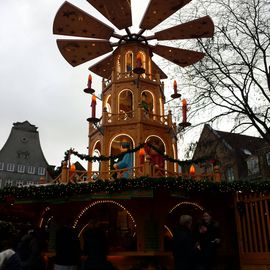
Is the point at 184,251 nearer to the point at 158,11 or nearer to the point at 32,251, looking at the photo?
the point at 32,251

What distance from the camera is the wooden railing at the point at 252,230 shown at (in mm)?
11625

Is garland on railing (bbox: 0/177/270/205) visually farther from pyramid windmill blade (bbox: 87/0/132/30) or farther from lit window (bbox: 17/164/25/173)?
lit window (bbox: 17/164/25/173)

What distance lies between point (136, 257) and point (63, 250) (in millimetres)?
5027

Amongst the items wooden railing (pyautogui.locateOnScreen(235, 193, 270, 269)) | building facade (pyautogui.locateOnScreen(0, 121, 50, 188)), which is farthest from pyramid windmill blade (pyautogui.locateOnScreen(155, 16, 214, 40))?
building facade (pyautogui.locateOnScreen(0, 121, 50, 188))

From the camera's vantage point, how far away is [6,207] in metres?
14.2

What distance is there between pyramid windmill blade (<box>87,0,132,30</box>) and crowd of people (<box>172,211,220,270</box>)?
1180cm

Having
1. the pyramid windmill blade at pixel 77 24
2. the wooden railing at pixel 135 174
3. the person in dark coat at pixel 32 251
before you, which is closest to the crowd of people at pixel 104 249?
the person in dark coat at pixel 32 251

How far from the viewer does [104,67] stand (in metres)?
20.2

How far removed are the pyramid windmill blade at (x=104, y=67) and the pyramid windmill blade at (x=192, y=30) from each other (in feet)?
12.8

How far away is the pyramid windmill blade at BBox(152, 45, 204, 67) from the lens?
1757 cm

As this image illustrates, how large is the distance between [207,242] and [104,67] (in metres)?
15.0

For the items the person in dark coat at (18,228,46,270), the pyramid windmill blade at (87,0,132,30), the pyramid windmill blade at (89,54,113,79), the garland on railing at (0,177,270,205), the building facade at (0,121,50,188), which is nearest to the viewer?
the person in dark coat at (18,228,46,270)

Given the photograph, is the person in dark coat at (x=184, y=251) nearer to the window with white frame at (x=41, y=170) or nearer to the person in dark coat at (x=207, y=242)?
the person in dark coat at (x=207, y=242)

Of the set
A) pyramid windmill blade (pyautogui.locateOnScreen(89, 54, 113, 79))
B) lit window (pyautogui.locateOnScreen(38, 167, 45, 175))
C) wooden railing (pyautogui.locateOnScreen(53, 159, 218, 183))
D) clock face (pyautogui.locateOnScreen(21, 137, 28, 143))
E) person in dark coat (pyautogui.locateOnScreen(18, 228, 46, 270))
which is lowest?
person in dark coat (pyautogui.locateOnScreen(18, 228, 46, 270))
